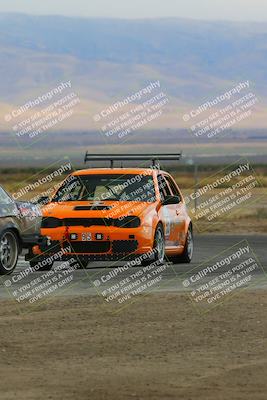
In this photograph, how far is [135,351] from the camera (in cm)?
1238

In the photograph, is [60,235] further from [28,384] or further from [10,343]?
[28,384]

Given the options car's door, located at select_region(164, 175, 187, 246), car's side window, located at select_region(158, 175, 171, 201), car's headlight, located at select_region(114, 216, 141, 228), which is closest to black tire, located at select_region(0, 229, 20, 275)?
car's headlight, located at select_region(114, 216, 141, 228)

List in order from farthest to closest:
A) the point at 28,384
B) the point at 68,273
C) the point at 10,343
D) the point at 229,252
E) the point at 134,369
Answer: the point at 229,252 < the point at 68,273 < the point at 10,343 < the point at 134,369 < the point at 28,384

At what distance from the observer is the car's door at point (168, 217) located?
22859 mm

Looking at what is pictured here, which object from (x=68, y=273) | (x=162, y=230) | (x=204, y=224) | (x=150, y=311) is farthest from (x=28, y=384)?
(x=204, y=224)

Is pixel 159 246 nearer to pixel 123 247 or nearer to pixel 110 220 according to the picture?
pixel 123 247

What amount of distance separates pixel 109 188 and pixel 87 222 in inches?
52.8

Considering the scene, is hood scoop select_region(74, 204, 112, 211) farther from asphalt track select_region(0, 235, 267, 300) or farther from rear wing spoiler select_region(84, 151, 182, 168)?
rear wing spoiler select_region(84, 151, 182, 168)

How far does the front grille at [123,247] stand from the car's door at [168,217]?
104 centimetres

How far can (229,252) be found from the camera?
27031 mm

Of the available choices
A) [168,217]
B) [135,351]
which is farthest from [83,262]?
[135,351]

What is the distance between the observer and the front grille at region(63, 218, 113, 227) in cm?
2172

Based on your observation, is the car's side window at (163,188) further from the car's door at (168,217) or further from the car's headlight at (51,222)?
the car's headlight at (51,222)

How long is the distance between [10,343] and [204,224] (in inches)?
1096
